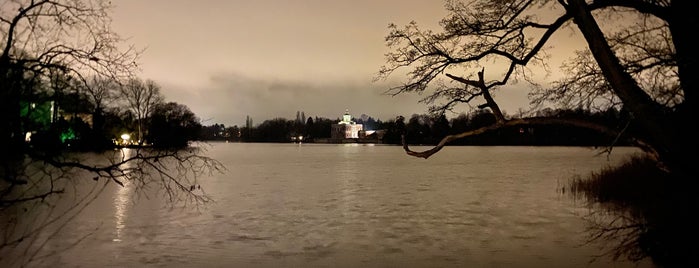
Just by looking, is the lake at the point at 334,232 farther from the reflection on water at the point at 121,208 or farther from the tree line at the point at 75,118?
the tree line at the point at 75,118

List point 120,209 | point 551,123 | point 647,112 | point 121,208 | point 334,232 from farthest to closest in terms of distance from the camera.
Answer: point 121,208, point 120,209, point 334,232, point 551,123, point 647,112

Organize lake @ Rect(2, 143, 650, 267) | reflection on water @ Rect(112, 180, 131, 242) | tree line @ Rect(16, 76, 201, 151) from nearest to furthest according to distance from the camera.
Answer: tree line @ Rect(16, 76, 201, 151)
lake @ Rect(2, 143, 650, 267)
reflection on water @ Rect(112, 180, 131, 242)

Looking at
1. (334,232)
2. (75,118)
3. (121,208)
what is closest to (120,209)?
(121,208)

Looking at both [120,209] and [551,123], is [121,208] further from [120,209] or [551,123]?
[551,123]

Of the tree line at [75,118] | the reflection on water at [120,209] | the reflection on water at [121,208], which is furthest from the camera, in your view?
the reflection on water at [120,209]

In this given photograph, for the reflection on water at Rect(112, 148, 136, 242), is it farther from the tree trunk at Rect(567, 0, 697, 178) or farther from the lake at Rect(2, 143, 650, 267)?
the tree trunk at Rect(567, 0, 697, 178)

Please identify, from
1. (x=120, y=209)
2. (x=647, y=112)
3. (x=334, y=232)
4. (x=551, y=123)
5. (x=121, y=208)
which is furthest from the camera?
(x=121, y=208)

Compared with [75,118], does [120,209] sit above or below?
below

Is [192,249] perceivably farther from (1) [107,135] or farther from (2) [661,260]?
(2) [661,260]

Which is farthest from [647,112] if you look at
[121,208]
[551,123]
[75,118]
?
Result: [121,208]

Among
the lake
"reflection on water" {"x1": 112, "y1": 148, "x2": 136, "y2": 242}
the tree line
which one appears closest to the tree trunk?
the lake

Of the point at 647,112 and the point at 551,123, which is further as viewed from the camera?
the point at 551,123

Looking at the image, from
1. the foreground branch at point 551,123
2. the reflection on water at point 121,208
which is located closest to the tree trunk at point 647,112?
the foreground branch at point 551,123

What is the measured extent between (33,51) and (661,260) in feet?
27.4
